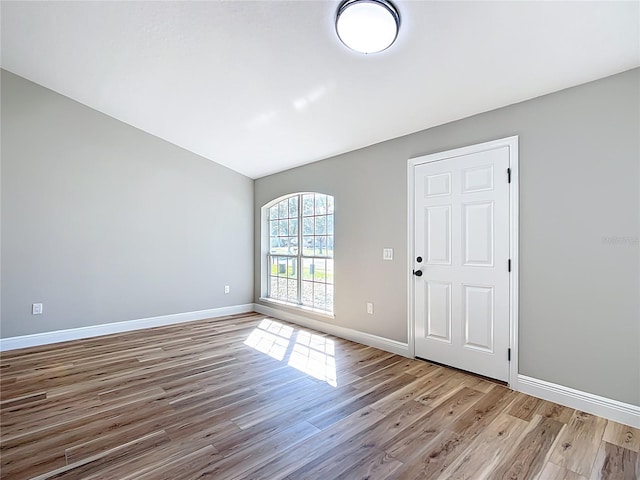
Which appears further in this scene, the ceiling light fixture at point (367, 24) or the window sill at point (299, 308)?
the window sill at point (299, 308)

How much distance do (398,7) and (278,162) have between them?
10.4ft

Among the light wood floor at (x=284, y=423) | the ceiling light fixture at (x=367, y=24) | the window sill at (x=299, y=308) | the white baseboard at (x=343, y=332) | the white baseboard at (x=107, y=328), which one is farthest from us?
the window sill at (x=299, y=308)

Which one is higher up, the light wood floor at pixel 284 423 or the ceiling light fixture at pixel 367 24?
the ceiling light fixture at pixel 367 24

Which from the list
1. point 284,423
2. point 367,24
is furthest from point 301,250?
point 367,24

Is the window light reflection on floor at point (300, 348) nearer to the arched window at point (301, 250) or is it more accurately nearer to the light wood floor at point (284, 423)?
the light wood floor at point (284, 423)

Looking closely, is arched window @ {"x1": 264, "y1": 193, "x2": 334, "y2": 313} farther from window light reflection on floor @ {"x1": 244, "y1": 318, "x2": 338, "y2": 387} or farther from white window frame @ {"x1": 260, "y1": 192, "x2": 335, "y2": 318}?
window light reflection on floor @ {"x1": 244, "y1": 318, "x2": 338, "y2": 387}

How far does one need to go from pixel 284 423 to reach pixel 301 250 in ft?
10.3

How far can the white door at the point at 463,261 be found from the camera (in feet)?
9.36

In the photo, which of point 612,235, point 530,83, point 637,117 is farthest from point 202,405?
point 637,117

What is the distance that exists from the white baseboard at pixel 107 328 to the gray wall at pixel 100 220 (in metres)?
0.07

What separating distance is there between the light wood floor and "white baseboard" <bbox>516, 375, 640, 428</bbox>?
0.06 metres

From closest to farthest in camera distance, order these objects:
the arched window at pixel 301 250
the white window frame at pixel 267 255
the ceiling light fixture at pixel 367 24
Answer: the ceiling light fixture at pixel 367 24, the arched window at pixel 301 250, the white window frame at pixel 267 255

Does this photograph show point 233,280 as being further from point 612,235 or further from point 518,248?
point 612,235

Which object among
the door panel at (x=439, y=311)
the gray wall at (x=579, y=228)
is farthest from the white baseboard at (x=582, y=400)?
the door panel at (x=439, y=311)
